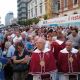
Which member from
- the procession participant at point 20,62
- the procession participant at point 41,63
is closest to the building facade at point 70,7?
the procession participant at point 20,62

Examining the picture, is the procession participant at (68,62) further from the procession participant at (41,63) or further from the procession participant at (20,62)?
the procession participant at (20,62)

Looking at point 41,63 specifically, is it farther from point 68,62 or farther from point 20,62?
point 20,62

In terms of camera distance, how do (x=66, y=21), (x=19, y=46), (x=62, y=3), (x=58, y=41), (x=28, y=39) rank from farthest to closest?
(x=62, y=3), (x=66, y=21), (x=28, y=39), (x=58, y=41), (x=19, y=46)

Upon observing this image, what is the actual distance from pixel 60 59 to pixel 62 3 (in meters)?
55.7

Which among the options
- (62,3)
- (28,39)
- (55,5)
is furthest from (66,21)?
(55,5)

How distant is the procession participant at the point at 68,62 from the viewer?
860 cm

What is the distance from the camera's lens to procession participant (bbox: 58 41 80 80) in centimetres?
860

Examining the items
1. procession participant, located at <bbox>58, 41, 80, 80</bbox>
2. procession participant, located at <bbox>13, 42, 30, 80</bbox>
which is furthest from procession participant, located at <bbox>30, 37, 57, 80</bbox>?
procession participant, located at <bbox>13, 42, 30, 80</bbox>

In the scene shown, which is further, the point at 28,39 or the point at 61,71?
the point at 28,39

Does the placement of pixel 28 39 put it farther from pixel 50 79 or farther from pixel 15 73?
pixel 50 79

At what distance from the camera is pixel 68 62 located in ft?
28.2

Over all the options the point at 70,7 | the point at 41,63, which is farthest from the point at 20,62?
the point at 70,7

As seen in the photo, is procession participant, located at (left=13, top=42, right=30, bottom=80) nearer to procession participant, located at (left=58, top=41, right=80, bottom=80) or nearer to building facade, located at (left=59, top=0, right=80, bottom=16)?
procession participant, located at (left=58, top=41, right=80, bottom=80)

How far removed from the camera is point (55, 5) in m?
76.5
